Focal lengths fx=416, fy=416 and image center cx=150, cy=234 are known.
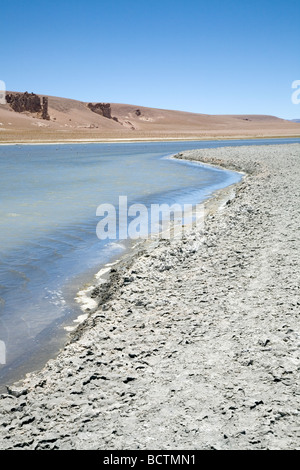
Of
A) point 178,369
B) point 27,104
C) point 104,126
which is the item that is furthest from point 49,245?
point 104,126

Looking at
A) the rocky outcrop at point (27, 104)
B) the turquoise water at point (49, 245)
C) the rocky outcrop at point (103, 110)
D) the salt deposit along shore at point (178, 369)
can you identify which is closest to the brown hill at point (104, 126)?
the rocky outcrop at point (103, 110)

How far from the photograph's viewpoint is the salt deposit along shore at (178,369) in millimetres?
3002

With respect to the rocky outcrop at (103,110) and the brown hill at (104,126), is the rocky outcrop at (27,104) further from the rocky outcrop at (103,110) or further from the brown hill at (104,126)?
the rocky outcrop at (103,110)

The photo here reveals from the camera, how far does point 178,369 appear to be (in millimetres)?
3789

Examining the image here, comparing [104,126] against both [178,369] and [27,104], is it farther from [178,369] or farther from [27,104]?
[178,369]

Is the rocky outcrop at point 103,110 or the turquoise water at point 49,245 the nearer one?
the turquoise water at point 49,245

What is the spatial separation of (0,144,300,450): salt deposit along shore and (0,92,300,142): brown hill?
7722cm

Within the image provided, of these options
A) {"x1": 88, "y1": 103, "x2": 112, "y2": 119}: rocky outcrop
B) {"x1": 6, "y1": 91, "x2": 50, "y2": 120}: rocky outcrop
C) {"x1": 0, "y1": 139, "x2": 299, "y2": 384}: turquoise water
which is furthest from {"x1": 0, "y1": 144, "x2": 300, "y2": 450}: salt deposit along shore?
{"x1": 88, "y1": 103, "x2": 112, "y2": 119}: rocky outcrop

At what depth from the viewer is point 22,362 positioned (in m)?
4.88

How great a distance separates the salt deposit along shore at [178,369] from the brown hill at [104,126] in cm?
7722

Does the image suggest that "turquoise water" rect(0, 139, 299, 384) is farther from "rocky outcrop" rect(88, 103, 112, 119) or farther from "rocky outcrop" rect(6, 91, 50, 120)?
"rocky outcrop" rect(88, 103, 112, 119)

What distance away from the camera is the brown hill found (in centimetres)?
9588
